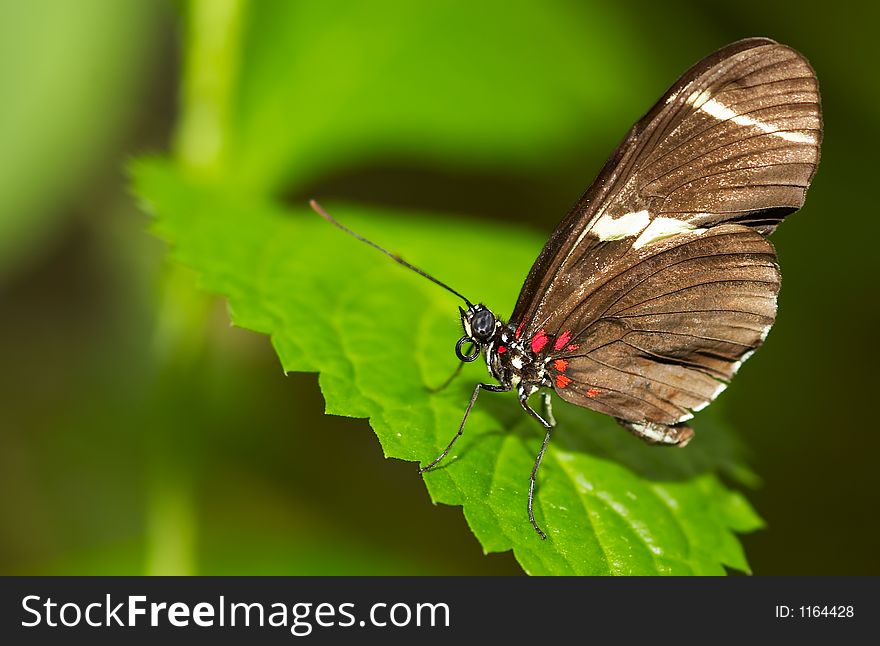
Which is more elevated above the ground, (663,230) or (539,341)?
(663,230)

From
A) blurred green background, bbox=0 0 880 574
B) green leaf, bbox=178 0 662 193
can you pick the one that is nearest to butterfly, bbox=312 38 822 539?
blurred green background, bbox=0 0 880 574

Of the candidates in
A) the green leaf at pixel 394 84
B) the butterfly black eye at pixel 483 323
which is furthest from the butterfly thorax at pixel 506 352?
the green leaf at pixel 394 84

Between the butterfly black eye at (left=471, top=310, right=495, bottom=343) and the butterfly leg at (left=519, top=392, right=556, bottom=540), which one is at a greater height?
the butterfly black eye at (left=471, top=310, right=495, bottom=343)

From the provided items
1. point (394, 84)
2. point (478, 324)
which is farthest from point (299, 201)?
point (478, 324)

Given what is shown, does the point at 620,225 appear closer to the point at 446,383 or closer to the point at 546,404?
the point at 546,404

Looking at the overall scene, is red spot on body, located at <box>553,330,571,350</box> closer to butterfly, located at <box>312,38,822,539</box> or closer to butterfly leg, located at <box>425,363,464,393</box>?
butterfly, located at <box>312,38,822,539</box>

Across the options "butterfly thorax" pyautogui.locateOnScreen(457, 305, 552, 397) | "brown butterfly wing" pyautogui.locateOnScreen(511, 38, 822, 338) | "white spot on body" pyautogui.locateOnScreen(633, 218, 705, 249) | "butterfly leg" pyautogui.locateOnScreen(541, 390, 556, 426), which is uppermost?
"brown butterfly wing" pyautogui.locateOnScreen(511, 38, 822, 338)
